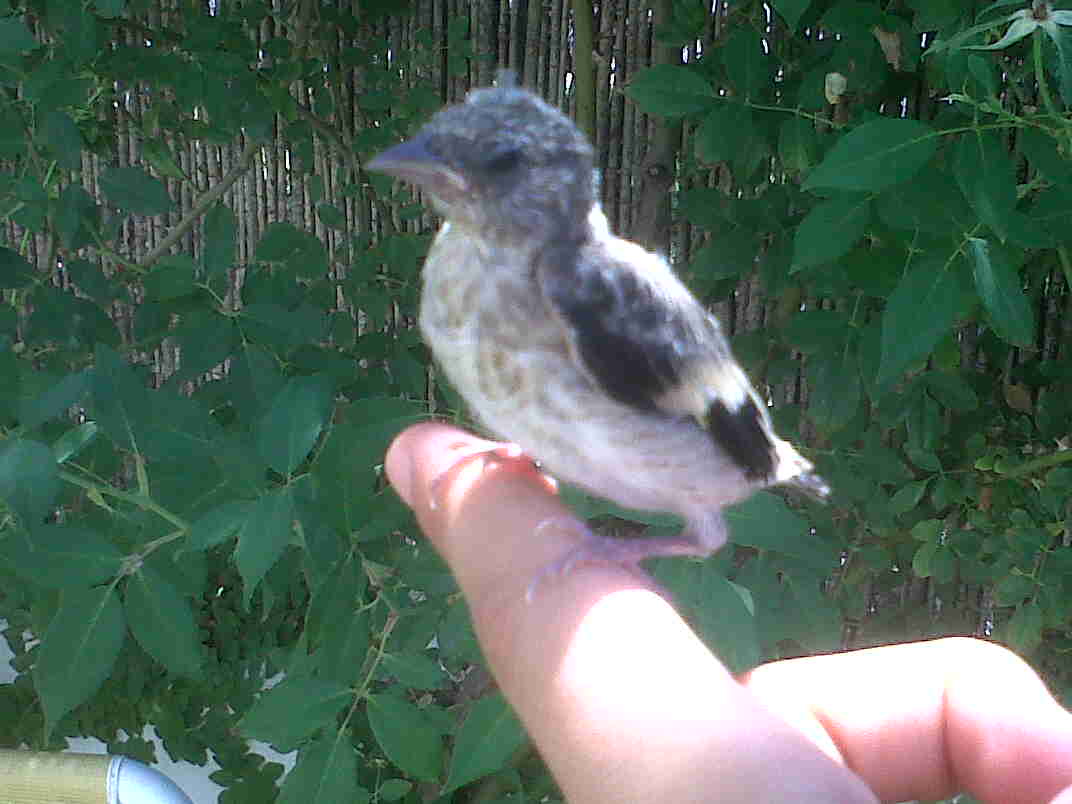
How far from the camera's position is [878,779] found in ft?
3.30

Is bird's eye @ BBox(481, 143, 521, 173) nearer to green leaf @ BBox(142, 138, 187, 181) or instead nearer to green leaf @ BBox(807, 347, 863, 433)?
green leaf @ BBox(807, 347, 863, 433)

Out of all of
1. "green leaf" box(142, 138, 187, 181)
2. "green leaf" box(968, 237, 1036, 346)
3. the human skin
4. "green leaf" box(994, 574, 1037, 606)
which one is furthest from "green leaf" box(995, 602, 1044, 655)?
"green leaf" box(142, 138, 187, 181)

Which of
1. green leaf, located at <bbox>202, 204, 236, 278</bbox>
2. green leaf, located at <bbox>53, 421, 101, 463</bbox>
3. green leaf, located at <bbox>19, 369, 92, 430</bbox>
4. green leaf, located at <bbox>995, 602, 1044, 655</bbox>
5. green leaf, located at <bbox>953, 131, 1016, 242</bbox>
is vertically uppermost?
green leaf, located at <bbox>953, 131, 1016, 242</bbox>

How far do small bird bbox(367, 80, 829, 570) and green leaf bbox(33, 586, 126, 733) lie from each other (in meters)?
0.42

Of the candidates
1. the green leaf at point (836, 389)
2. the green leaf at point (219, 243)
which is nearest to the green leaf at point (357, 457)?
the green leaf at point (219, 243)

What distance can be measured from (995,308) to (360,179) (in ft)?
5.05

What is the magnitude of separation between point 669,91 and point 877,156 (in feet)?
1.55

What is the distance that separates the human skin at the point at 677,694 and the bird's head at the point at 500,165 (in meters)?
0.30

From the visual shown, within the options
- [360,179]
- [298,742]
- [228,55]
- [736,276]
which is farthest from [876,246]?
[360,179]

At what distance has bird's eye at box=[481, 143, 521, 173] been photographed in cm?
88

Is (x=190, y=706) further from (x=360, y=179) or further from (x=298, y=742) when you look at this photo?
(x=360, y=179)

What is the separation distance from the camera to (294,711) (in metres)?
1.06

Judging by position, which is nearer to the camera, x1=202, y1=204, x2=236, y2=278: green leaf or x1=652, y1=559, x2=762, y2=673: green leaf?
x1=652, y1=559, x2=762, y2=673: green leaf

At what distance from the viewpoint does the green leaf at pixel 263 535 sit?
2.96ft
